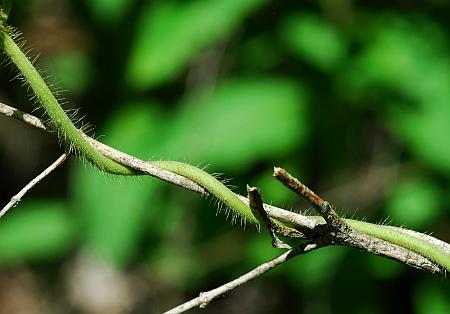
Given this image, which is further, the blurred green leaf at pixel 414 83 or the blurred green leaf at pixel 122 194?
the blurred green leaf at pixel 122 194

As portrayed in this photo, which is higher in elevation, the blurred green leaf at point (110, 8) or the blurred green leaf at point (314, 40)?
the blurred green leaf at point (110, 8)

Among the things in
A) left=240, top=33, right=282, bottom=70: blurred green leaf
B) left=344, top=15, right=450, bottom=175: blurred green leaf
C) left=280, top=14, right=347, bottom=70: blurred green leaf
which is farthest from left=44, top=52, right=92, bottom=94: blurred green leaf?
left=344, top=15, right=450, bottom=175: blurred green leaf

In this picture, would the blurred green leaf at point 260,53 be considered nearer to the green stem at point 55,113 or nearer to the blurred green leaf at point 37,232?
the blurred green leaf at point 37,232

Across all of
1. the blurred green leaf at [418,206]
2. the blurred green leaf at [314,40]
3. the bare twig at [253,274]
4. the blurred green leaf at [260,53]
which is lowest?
the bare twig at [253,274]

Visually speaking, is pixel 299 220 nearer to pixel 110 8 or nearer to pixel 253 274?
pixel 253 274

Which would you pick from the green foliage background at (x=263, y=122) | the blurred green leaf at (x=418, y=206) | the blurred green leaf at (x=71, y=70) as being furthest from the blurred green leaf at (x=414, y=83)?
the blurred green leaf at (x=71, y=70)

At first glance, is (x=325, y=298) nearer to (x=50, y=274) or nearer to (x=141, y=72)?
(x=141, y=72)

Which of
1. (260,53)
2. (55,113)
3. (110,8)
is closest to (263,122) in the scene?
(260,53)
